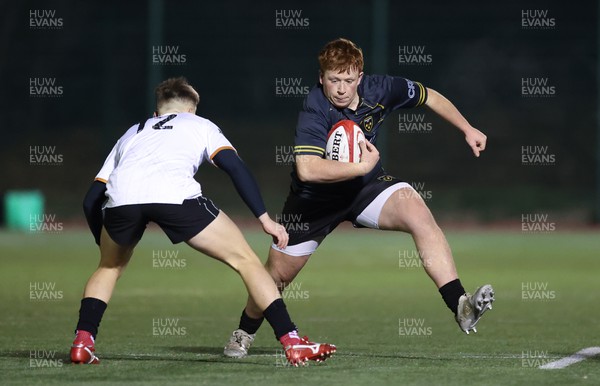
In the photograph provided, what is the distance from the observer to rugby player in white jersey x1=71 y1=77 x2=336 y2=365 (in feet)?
24.6

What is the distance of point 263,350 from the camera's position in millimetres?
9109

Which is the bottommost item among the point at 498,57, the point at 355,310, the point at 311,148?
the point at 355,310

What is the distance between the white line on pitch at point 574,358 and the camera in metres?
7.81

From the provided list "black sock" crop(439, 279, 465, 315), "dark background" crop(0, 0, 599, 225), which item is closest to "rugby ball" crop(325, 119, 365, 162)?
"black sock" crop(439, 279, 465, 315)

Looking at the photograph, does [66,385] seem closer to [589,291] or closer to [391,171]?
[589,291]

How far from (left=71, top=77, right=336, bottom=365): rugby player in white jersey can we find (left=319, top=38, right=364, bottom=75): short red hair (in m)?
0.94

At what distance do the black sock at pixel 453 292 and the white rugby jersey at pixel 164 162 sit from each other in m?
1.67

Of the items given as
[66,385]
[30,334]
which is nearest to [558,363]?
[66,385]

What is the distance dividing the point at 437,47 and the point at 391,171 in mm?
2648

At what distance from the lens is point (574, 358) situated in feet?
27.3

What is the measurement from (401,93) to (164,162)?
2009 mm

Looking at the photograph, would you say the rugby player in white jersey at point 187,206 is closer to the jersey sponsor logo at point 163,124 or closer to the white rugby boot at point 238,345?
the jersey sponsor logo at point 163,124

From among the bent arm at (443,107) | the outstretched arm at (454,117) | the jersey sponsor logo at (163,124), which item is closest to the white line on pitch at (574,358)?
the outstretched arm at (454,117)

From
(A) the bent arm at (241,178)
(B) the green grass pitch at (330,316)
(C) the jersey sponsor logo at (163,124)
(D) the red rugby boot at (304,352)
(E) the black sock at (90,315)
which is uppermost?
(C) the jersey sponsor logo at (163,124)
